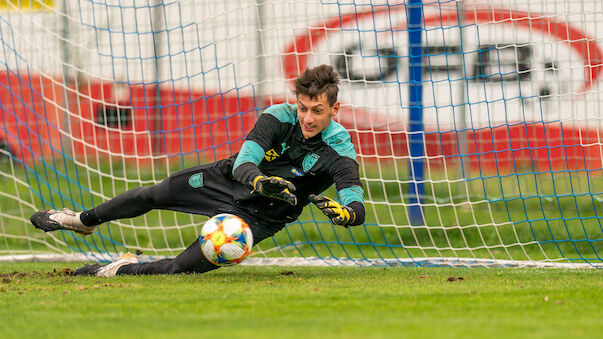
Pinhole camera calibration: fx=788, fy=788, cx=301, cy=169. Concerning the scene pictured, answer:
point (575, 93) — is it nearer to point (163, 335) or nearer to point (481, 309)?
point (481, 309)

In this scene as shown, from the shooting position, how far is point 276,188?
15.4 feet

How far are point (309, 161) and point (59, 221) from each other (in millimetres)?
1870

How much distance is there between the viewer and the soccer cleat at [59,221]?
563cm

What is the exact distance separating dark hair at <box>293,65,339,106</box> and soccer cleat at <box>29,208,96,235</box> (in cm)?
187

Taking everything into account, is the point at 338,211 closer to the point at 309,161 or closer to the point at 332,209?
the point at 332,209

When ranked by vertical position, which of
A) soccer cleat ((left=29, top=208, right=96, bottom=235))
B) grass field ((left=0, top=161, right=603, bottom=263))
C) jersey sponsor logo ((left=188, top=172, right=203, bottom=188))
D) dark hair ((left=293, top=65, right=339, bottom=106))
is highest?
dark hair ((left=293, top=65, right=339, bottom=106))

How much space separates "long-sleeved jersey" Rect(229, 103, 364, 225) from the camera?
5102 mm

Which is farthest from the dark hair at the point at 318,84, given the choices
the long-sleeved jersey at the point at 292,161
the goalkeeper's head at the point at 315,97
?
the long-sleeved jersey at the point at 292,161

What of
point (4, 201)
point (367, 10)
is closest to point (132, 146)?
point (4, 201)

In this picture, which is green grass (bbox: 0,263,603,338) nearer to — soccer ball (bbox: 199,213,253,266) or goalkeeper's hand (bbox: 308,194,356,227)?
soccer ball (bbox: 199,213,253,266)

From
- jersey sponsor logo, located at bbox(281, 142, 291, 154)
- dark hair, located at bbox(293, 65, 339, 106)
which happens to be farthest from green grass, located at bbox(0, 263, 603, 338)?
dark hair, located at bbox(293, 65, 339, 106)

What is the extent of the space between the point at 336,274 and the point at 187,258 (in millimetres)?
1049

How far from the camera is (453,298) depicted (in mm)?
4117

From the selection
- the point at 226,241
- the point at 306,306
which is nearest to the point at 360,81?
the point at 226,241
